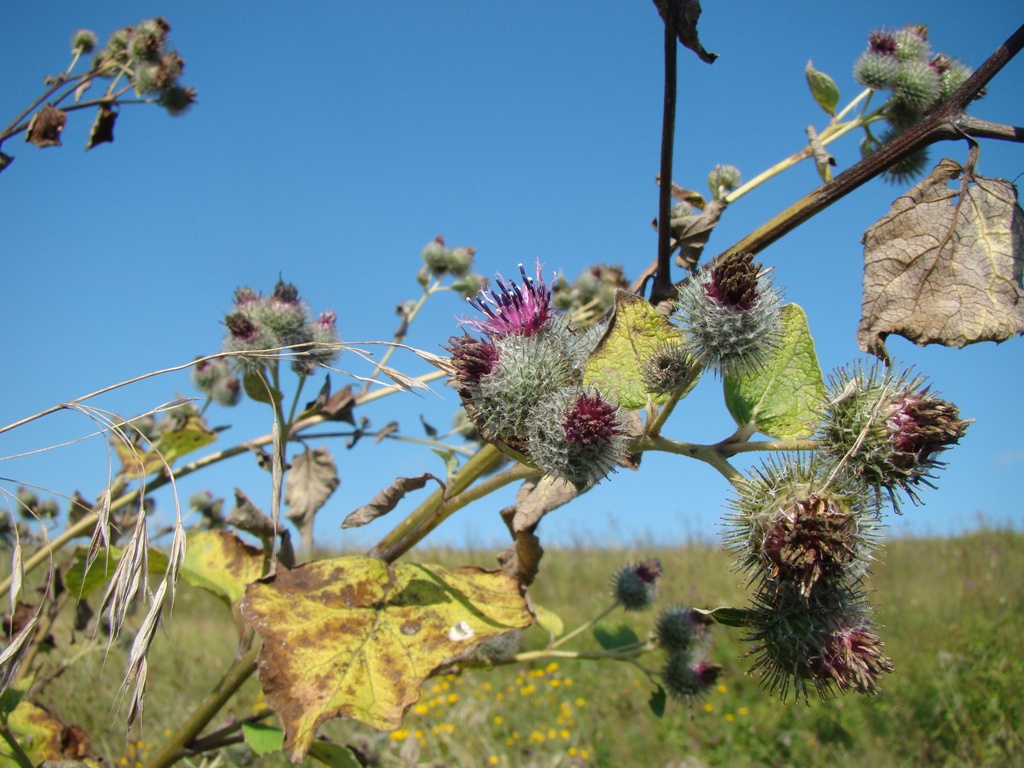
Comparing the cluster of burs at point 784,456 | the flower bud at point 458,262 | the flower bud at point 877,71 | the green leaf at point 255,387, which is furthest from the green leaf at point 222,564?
the flower bud at point 877,71

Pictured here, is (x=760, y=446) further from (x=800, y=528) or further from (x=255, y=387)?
(x=255, y=387)

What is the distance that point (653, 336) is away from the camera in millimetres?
1219

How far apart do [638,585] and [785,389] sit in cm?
174

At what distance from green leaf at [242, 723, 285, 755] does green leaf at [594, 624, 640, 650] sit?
4.01 feet

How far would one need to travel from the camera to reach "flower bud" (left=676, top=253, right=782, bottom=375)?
1132mm

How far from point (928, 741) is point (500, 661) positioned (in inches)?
284

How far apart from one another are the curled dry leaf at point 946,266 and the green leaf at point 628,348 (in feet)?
1.13

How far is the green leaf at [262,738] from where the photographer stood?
1565 mm

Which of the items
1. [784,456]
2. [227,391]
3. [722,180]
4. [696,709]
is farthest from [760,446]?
[696,709]

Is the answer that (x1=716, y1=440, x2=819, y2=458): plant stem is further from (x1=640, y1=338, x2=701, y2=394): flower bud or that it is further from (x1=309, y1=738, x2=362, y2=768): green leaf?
(x1=309, y1=738, x2=362, y2=768): green leaf

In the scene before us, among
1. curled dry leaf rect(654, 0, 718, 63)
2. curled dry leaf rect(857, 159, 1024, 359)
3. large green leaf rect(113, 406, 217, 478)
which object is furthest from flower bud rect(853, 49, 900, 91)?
large green leaf rect(113, 406, 217, 478)

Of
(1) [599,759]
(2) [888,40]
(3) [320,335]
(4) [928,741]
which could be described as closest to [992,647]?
(4) [928,741]

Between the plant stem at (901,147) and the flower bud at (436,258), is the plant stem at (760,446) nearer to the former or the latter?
the plant stem at (901,147)

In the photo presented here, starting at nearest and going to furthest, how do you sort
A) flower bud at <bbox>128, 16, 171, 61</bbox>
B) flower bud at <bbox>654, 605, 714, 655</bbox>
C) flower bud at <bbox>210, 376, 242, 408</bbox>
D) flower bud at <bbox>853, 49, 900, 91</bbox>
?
flower bud at <bbox>853, 49, 900, 91</bbox>
flower bud at <bbox>654, 605, 714, 655</bbox>
flower bud at <bbox>128, 16, 171, 61</bbox>
flower bud at <bbox>210, 376, 242, 408</bbox>
